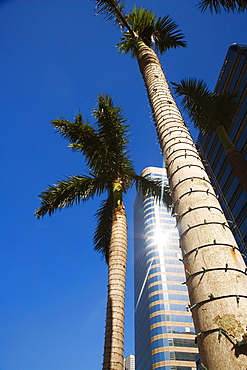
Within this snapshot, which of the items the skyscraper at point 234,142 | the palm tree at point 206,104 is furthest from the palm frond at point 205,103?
the skyscraper at point 234,142

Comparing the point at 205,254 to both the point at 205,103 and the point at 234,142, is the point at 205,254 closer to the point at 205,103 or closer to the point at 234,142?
the point at 205,103

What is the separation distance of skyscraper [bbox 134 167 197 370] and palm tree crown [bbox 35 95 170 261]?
43549 mm

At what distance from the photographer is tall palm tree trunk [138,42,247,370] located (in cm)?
218

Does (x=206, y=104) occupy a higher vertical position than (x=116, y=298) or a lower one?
higher

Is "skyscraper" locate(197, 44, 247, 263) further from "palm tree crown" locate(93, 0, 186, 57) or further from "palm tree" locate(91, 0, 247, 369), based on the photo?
"palm tree" locate(91, 0, 247, 369)

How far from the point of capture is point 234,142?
4062cm

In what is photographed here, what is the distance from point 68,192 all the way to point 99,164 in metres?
1.66

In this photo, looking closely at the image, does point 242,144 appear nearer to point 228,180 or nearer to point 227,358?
point 228,180

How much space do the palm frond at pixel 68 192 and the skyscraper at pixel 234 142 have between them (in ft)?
85.8

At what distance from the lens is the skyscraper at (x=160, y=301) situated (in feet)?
219

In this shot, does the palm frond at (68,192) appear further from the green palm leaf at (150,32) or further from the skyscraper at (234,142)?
the skyscraper at (234,142)

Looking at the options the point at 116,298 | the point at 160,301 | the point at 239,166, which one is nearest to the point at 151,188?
the point at 239,166

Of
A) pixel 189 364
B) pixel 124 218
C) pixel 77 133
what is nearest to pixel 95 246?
pixel 124 218

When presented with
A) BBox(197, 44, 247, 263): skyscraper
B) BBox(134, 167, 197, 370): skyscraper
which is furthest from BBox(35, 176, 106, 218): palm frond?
BBox(134, 167, 197, 370): skyscraper
